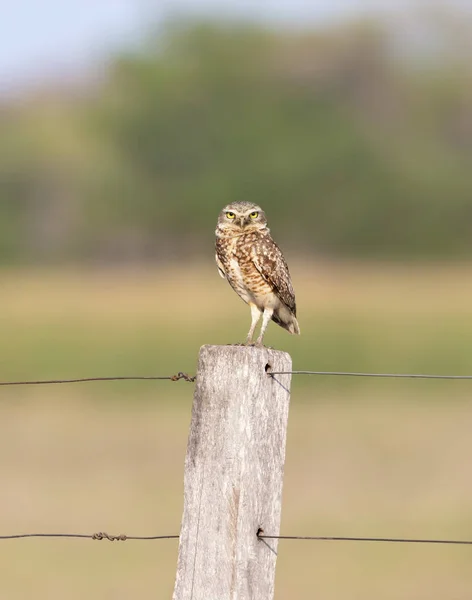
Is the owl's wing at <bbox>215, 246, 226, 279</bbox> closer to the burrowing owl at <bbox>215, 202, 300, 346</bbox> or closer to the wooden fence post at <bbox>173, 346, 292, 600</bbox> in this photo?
the burrowing owl at <bbox>215, 202, 300, 346</bbox>

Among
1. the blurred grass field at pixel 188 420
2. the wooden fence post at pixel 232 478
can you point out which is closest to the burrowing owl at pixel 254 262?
the wooden fence post at pixel 232 478

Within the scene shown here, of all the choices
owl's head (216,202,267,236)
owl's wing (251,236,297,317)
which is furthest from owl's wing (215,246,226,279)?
owl's wing (251,236,297,317)

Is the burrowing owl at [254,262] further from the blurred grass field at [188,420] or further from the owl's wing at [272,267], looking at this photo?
the blurred grass field at [188,420]

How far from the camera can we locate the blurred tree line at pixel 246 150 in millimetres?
46406

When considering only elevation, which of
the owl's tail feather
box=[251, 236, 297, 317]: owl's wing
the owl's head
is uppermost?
the owl's head

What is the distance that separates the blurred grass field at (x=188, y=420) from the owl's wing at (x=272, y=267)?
16.5ft

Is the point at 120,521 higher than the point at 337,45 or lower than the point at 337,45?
lower

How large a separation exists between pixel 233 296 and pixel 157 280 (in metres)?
4.52

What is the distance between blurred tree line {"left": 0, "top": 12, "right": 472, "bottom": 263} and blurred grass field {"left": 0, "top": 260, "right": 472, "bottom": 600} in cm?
368

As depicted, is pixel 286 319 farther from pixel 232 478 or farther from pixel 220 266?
pixel 232 478

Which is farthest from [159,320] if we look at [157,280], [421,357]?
[421,357]

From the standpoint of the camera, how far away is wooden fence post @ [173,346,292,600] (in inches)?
145

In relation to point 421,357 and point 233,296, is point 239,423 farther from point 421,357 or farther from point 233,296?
point 233,296

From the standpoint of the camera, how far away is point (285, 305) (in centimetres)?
655
